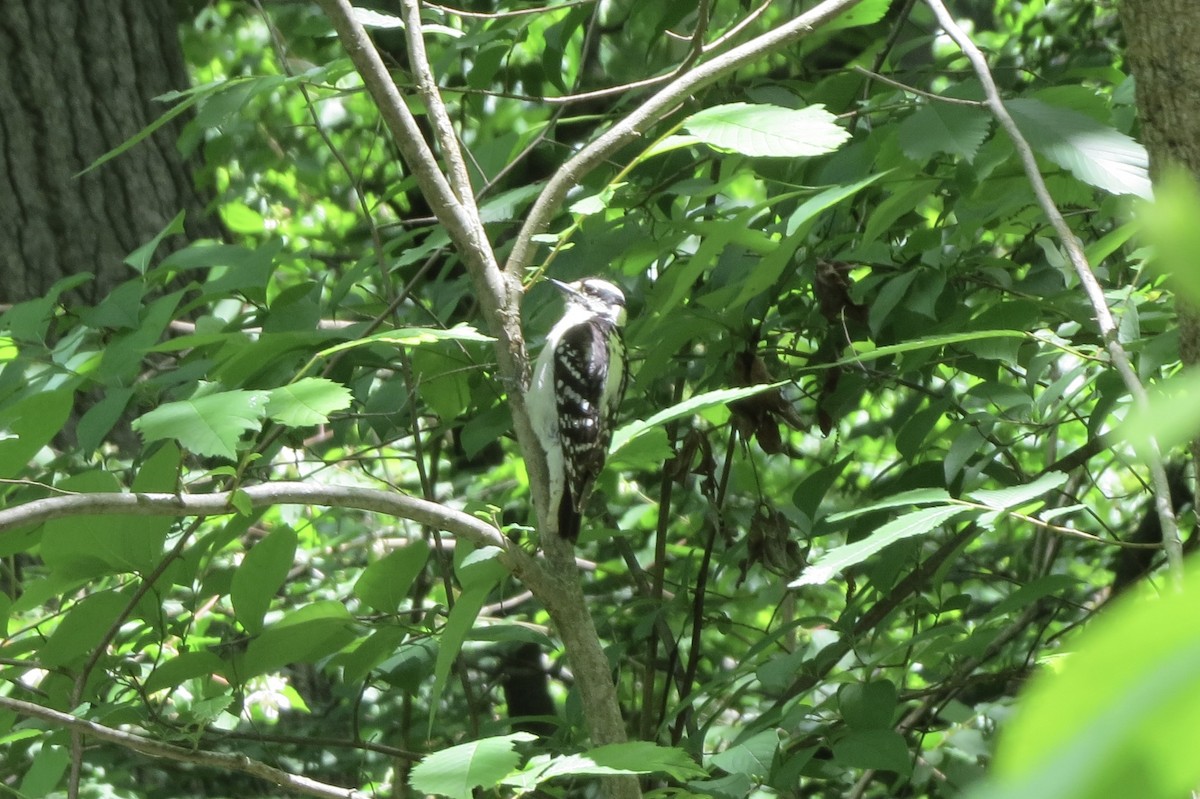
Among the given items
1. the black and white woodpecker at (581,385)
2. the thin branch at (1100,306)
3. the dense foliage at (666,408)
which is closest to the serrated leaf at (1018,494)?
the dense foliage at (666,408)

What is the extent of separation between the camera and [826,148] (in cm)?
152

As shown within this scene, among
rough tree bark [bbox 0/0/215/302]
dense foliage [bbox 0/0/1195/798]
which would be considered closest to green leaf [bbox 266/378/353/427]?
dense foliage [bbox 0/0/1195/798]

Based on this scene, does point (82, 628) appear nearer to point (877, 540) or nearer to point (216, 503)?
point (216, 503)

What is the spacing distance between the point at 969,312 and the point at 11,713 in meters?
1.78

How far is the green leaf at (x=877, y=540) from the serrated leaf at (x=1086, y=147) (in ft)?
1.69

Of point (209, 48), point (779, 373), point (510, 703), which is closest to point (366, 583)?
point (779, 373)

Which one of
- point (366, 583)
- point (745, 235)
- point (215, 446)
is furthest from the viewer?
point (366, 583)

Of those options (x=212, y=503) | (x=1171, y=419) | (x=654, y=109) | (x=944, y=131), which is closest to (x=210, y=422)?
(x=212, y=503)

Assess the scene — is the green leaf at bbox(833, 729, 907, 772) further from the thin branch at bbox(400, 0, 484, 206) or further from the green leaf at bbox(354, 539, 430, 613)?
the thin branch at bbox(400, 0, 484, 206)

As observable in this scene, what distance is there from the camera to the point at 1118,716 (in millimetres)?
207

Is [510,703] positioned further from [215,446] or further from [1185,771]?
[1185,771]

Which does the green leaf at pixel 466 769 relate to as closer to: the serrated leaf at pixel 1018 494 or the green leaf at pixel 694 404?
the green leaf at pixel 694 404

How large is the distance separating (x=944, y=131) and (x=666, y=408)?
882 mm

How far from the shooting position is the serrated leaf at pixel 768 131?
60.3 inches
